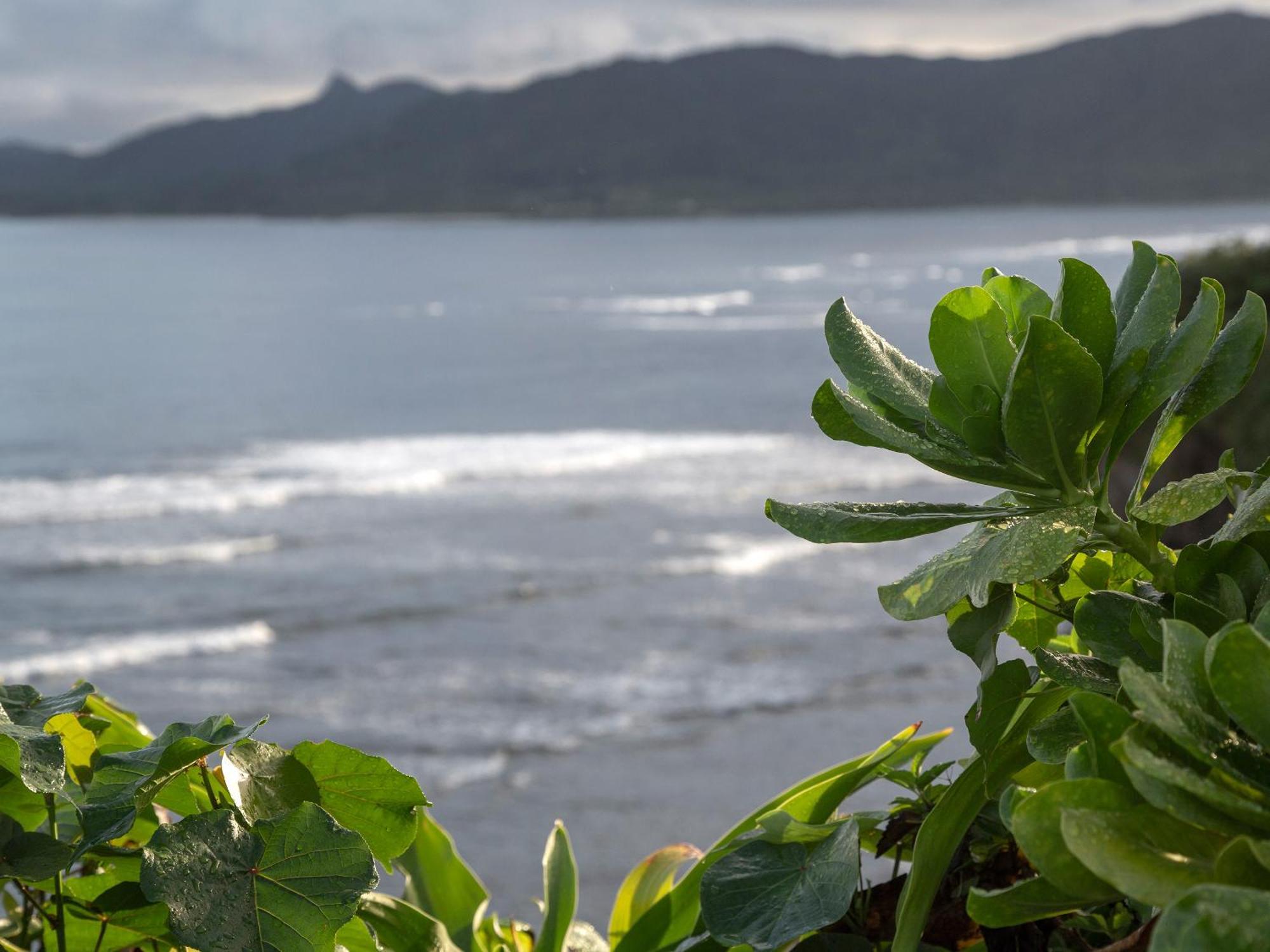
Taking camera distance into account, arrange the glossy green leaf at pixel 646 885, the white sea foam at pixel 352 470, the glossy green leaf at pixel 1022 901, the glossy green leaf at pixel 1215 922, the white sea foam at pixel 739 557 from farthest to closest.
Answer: the white sea foam at pixel 352 470
the white sea foam at pixel 739 557
the glossy green leaf at pixel 646 885
the glossy green leaf at pixel 1022 901
the glossy green leaf at pixel 1215 922

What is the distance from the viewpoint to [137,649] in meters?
11.0

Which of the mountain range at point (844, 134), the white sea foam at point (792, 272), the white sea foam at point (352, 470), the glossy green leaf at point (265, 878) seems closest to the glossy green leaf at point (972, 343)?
the glossy green leaf at point (265, 878)

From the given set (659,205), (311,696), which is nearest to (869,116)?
(659,205)

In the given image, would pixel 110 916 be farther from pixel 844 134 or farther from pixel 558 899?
pixel 844 134

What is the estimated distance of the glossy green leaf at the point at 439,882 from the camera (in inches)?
37.2

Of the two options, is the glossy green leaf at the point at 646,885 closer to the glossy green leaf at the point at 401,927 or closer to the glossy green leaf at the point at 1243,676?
the glossy green leaf at the point at 401,927

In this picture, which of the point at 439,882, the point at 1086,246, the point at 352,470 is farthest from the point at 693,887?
the point at 1086,246

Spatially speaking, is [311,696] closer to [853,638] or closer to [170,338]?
[853,638]

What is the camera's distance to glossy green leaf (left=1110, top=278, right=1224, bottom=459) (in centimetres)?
51

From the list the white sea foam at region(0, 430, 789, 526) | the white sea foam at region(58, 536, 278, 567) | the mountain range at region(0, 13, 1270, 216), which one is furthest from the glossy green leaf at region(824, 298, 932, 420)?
the mountain range at region(0, 13, 1270, 216)

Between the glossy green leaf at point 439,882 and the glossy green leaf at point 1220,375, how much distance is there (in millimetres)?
622

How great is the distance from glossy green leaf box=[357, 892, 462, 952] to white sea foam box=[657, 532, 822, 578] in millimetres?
11839

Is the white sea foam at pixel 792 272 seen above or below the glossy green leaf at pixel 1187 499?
above

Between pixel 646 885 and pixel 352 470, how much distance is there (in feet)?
61.5
